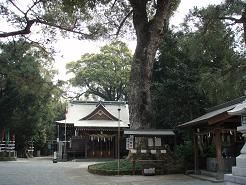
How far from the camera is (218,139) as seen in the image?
1449 cm

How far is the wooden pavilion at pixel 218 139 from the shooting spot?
14273 mm

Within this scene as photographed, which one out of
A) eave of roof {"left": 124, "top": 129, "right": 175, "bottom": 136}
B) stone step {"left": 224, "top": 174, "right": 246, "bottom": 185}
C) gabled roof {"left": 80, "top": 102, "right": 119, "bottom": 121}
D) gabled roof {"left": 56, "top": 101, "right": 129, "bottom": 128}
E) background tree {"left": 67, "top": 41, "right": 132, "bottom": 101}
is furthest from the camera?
background tree {"left": 67, "top": 41, "right": 132, "bottom": 101}

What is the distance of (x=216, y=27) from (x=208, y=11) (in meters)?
1.16

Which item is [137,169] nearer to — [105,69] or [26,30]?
[26,30]

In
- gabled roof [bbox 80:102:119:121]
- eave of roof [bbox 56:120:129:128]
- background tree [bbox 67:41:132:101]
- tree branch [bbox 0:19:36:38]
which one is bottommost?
eave of roof [bbox 56:120:129:128]

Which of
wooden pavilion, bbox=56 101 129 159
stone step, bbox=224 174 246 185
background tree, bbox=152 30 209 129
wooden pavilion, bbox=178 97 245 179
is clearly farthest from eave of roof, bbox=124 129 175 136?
wooden pavilion, bbox=56 101 129 159

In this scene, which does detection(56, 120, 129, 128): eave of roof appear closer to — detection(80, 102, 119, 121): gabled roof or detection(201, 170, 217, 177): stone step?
detection(80, 102, 119, 121): gabled roof

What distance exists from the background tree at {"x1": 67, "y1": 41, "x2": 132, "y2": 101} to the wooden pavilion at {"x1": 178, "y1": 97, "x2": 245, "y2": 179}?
91.2ft

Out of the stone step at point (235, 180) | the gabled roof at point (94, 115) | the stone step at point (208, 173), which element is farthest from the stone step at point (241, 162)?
the gabled roof at point (94, 115)

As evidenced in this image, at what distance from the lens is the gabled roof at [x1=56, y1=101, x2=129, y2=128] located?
34406 mm

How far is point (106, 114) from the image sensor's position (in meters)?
36.0

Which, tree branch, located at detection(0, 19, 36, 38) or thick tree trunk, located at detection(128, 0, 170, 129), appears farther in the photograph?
thick tree trunk, located at detection(128, 0, 170, 129)

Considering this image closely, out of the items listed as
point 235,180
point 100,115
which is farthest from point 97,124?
point 235,180

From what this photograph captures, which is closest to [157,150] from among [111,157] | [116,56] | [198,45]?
[198,45]
